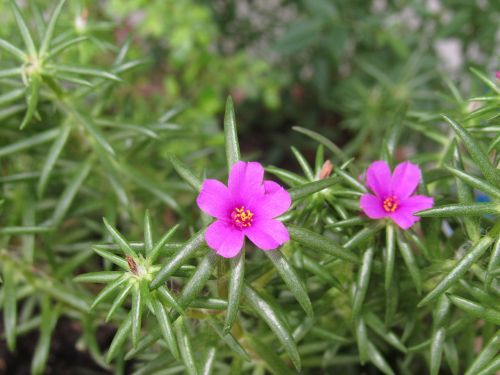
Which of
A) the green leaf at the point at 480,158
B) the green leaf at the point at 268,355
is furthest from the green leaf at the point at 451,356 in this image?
the green leaf at the point at 480,158

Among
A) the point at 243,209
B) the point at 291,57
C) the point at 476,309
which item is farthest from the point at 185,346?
the point at 291,57

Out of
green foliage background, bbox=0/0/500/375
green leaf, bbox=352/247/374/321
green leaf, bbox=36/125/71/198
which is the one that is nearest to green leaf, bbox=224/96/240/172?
green foliage background, bbox=0/0/500/375

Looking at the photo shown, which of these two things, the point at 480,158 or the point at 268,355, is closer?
the point at 480,158

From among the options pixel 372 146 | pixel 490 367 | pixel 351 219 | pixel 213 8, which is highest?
pixel 213 8

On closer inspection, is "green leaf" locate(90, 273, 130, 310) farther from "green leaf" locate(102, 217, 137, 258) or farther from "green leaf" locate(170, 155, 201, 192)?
"green leaf" locate(170, 155, 201, 192)

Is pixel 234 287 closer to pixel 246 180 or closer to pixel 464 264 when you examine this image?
pixel 246 180

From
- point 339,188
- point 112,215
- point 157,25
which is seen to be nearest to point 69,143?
point 112,215

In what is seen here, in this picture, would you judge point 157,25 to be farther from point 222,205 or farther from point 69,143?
point 222,205
